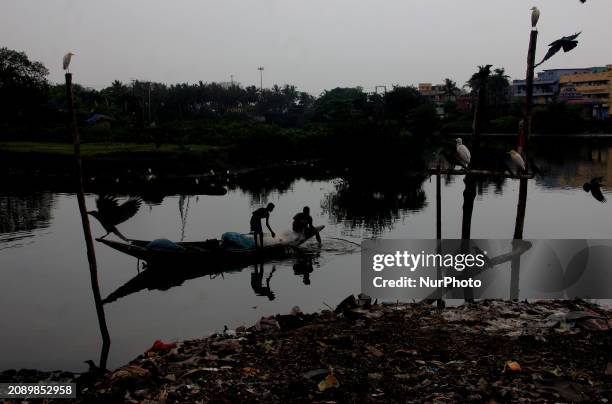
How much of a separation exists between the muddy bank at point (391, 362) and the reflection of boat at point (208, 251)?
537 centimetres

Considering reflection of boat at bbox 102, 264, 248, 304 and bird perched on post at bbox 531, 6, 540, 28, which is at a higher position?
bird perched on post at bbox 531, 6, 540, 28

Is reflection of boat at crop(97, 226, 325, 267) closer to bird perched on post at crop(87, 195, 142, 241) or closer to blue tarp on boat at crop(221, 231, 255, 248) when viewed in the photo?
blue tarp on boat at crop(221, 231, 255, 248)

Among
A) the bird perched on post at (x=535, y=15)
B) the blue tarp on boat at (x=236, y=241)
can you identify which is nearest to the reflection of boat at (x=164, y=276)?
the blue tarp on boat at (x=236, y=241)

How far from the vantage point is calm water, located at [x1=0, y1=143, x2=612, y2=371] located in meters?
11.5

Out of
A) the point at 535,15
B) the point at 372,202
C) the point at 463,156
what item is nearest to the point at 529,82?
the point at 535,15

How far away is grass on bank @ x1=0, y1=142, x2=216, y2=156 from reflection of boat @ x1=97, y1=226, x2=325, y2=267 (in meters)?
24.1

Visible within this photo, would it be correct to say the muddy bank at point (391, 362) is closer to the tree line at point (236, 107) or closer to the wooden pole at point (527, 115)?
the wooden pole at point (527, 115)

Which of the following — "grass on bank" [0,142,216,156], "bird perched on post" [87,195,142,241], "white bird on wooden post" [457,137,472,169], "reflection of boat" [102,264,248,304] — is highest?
"white bird on wooden post" [457,137,472,169]

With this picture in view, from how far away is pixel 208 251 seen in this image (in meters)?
14.8

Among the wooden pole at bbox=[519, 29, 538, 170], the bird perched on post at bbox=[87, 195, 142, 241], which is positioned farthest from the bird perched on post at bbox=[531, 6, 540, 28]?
the bird perched on post at bbox=[87, 195, 142, 241]

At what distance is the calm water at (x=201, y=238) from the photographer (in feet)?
37.6

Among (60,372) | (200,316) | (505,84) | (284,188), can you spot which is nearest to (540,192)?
(284,188)

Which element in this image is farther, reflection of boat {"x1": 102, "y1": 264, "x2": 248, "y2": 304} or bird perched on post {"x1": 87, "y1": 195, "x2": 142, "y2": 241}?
reflection of boat {"x1": 102, "y1": 264, "x2": 248, "y2": 304}

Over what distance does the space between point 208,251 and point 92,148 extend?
3198 cm
